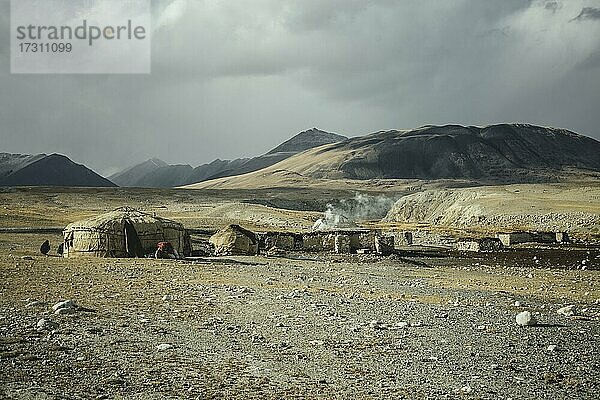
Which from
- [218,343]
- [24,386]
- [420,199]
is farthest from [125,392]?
[420,199]

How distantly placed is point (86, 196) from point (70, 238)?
84474 mm

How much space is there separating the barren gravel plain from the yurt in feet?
21.6

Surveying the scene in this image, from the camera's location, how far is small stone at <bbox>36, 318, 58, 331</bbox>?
1006 centimetres

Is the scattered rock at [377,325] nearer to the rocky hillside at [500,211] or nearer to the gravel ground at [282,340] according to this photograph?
the gravel ground at [282,340]

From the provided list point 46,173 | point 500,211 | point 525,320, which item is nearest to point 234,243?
point 525,320

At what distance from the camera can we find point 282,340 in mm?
10352

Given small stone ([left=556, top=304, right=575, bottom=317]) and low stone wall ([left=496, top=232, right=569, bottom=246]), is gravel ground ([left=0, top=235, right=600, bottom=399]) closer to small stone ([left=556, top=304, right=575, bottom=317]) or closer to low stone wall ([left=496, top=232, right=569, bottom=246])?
small stone ([left=556, top=304, right=575, bottom=317])

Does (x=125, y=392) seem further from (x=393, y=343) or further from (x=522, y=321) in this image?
(x=522, y=321)

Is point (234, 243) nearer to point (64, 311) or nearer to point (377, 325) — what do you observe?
point (64, 311)

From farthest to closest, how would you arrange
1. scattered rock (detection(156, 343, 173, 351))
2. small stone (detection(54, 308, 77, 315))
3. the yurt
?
the yurt < small stone (detection(54, 308, 77, 315)) < scattered rock (detection(156, 343, 173, 351))

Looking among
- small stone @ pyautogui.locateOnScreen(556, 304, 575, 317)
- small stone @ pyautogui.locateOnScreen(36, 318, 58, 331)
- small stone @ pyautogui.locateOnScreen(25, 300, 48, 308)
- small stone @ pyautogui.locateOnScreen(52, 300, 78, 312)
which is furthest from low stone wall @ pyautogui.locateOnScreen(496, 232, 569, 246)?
small stone @ pyautogui.locateOnScreen(36, 318, 58, 331)

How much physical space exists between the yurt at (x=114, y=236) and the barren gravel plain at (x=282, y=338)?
659 cm

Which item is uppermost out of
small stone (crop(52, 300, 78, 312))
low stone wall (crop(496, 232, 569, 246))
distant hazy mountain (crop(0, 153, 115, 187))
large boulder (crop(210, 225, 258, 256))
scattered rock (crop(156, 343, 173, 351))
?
distant hazy mountain (crop(0, 153, 115, 187))

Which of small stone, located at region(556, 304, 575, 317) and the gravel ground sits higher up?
the gravel ground
